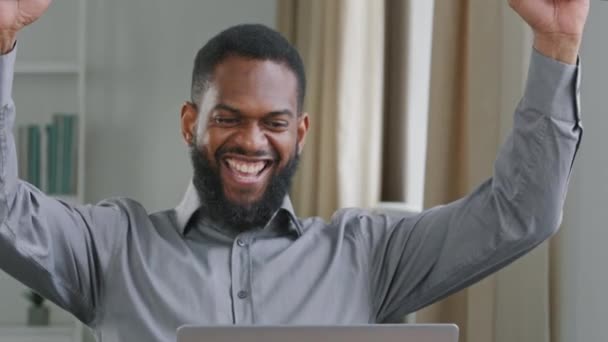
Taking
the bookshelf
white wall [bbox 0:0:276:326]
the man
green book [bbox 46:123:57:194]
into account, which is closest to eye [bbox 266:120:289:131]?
the man

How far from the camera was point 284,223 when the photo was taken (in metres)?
2.02

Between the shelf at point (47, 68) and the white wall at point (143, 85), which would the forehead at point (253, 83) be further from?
the white wall at point (143, 85)

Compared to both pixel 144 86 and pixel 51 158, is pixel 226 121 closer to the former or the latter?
pixel 51 158

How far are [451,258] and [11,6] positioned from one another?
2.65 feet

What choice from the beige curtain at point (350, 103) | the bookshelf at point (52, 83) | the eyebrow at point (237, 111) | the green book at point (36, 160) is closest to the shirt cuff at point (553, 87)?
the eyebrow at point (237, 111)

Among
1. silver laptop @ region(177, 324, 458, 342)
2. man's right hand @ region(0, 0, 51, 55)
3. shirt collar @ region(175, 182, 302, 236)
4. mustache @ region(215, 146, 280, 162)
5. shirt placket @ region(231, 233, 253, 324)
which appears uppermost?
man's right hand @ region(0, 0, 51, 55)

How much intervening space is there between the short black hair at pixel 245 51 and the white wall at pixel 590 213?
0.57 m

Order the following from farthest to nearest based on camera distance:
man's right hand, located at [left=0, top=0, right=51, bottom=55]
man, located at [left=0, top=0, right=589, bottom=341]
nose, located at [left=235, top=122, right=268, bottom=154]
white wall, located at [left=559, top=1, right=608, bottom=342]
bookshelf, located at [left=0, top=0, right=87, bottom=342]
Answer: bookshelf, located at [left=0, top=0, right=87, bottom=342]
white wall, located at [left=559, top=1, right=608, bottom=342]
nose, located at [left=235, top=122, right=268, bottom=154]
man, located at [left=0, top=0, right=589, bottom=341]
man's right hand, located at [left=0, top=0, right=51, bottom=55]

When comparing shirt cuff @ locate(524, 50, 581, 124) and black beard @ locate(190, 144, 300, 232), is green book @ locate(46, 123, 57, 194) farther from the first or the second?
shirt cuff @ locate(524, 50, 581, 124)


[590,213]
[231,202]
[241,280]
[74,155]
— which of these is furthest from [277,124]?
[74,155]

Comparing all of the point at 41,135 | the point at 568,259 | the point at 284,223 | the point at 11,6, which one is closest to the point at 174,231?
the point at 284,223

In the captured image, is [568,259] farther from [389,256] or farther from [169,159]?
[169,159]

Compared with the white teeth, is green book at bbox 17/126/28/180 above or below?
below

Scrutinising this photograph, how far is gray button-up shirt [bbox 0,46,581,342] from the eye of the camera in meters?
1.71
